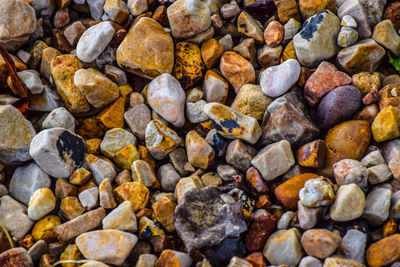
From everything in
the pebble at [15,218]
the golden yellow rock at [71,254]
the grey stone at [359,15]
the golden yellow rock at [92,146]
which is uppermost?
the grey stone at [359,15]

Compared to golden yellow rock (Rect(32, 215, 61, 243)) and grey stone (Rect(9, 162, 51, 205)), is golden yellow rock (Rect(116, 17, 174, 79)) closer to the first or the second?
grey stone (Rect(9, 162, 51, 205))

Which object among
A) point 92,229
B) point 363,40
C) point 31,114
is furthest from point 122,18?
point 363,40

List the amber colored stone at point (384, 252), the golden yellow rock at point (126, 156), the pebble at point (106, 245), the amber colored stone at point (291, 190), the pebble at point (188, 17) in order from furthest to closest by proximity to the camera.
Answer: the pebble at point (188, 17)
the golden yellow rock at point (126, 156)
the amber colored stone at point (291, 190)
the pebble at point (106, 245)
the amber colored stone at point (384, 252)

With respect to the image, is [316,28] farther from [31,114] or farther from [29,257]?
[29,257]

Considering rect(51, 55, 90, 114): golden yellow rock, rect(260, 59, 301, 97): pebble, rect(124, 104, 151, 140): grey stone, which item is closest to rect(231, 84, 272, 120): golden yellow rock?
rect(260, 59, 301, 97): pebble

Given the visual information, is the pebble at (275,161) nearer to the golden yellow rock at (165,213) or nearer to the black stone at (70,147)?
the golden yellow rock at (165,213)

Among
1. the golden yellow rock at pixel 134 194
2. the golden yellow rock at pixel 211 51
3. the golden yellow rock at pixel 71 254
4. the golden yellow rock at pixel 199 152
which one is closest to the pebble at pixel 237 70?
the golden yellow rock at pixel 211 51

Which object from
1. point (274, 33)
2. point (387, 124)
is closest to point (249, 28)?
point (274, 33)
